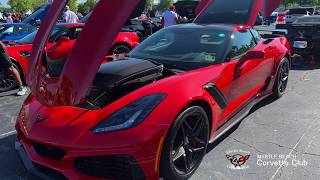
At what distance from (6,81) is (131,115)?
4738mm

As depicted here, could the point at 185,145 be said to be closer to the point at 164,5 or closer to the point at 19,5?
the point at 19,5

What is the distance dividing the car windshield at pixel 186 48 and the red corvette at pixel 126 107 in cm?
1

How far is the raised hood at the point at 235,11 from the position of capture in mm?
5258

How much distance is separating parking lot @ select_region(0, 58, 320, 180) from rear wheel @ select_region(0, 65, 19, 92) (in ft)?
3.78

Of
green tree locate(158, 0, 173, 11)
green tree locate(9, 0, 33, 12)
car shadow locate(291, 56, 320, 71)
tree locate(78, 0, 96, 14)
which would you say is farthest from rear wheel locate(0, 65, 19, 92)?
green tree locate(158, 0, 173, 11)

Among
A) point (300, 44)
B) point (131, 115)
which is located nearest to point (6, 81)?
point (131, 115)

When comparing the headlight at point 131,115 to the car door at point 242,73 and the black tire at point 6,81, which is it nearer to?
the car door at point 242,73

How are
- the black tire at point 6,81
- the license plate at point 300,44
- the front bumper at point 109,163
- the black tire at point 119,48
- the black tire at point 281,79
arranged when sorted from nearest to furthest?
the front bumper at point 109,163 → the black tire at point 281,79 → the black tire at point 6,81 → the license plate at point 300,44 → the black tire at point 119,48

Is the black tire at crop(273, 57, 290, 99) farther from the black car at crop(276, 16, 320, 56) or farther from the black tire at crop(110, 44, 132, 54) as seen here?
the black tire at crop(110, 44, 132, 54)

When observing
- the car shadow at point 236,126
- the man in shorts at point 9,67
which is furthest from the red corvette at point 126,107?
the man in shorts at point 9,67

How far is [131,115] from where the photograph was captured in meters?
2.83

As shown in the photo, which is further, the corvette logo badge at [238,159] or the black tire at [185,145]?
the corvette logo badge at [238,159]

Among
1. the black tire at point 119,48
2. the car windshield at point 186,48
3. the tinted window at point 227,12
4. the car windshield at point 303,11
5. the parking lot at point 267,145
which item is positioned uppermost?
the tinted window at point 227,12

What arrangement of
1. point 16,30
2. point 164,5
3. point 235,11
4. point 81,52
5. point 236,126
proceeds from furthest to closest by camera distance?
point 164,5 → point 16,30 → point 235,11 → point 236,126 → point 81,52
